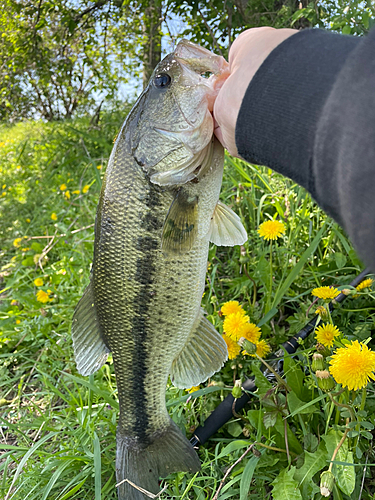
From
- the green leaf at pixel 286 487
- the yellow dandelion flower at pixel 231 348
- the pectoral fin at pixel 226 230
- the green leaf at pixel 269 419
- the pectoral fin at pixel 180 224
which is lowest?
the green leaf at pixel 286 487

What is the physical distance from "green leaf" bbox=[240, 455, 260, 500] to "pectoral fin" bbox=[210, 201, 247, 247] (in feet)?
2.57

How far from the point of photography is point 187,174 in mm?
1437

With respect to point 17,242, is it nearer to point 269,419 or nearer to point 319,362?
point 269,419

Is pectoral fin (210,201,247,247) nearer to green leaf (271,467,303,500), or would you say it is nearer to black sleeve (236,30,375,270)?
black sleeve (236,30,375,270)

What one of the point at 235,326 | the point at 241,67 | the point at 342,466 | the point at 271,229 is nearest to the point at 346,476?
the point at 342,466

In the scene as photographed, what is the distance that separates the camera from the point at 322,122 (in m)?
0.81

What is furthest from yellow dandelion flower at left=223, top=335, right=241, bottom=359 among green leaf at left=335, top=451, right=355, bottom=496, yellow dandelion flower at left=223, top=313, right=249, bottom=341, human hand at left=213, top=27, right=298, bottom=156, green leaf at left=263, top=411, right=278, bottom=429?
human hand at left=213, top=27, right=298, bottom=156

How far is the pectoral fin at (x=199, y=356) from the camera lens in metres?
1.64

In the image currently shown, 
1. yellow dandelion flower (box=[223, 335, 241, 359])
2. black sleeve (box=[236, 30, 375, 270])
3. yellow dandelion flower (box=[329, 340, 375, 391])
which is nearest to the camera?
black sleeve (box=[236, 30, 375, 270])

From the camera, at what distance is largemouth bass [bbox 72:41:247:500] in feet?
4.66

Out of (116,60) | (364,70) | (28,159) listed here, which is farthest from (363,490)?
(116,60)

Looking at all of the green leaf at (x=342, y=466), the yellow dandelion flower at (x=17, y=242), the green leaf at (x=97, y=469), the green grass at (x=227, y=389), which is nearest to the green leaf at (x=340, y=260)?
the green grass at (x=227, y=389)

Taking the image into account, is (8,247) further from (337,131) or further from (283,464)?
(337,131)

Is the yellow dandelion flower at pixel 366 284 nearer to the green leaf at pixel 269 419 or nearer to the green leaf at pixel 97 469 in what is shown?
the green leaf at pixel 269 419
